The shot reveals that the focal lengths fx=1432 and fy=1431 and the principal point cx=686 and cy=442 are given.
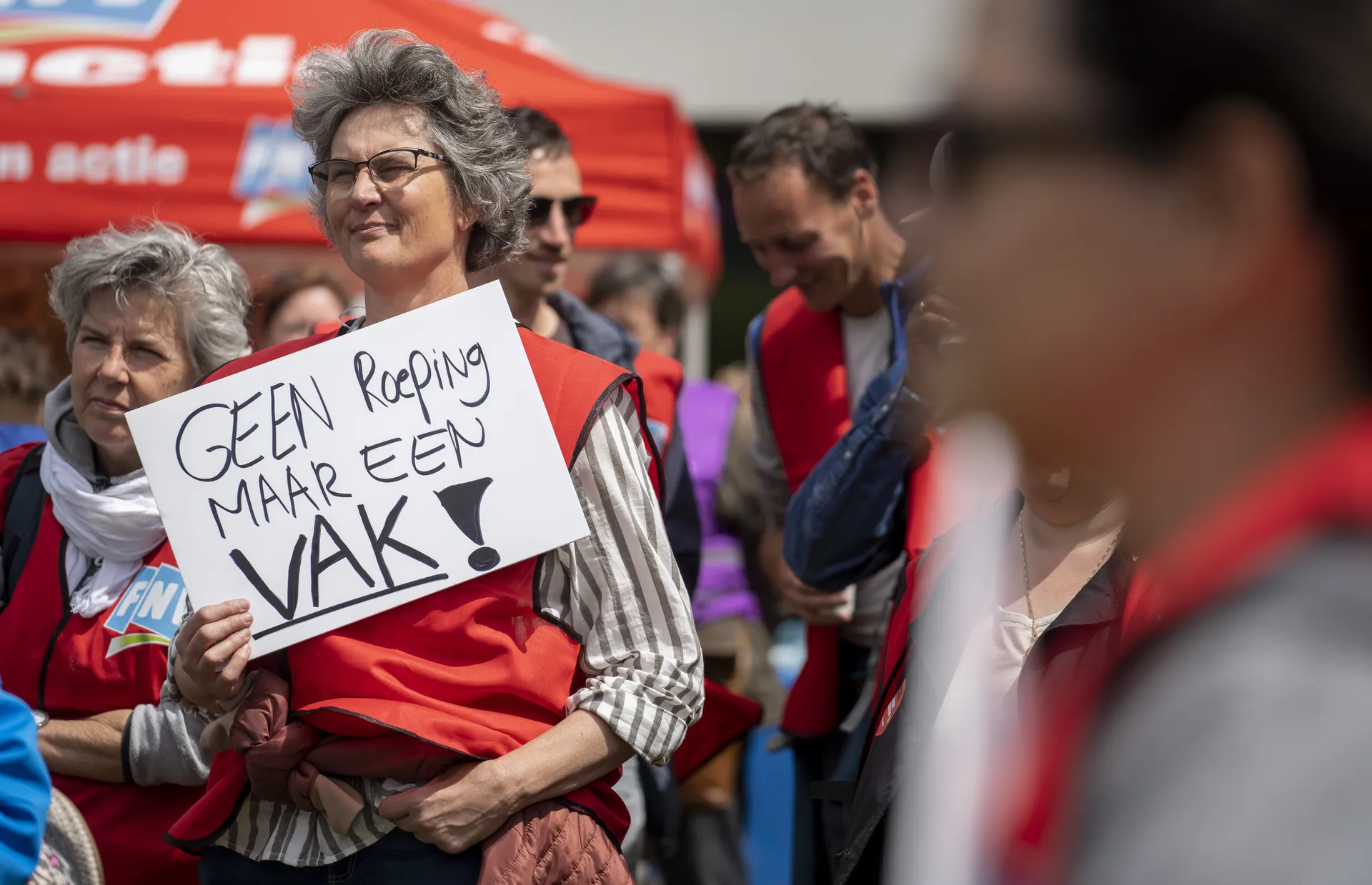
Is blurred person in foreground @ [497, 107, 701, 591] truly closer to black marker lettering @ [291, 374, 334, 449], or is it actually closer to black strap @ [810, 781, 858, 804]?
black strap @ [810, 781, 858, 804]

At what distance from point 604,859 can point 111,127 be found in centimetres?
369

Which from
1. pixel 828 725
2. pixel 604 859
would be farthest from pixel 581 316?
pixel 604 859

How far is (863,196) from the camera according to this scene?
3.31 metres

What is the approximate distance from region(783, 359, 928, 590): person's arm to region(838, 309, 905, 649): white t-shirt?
0.21 meters

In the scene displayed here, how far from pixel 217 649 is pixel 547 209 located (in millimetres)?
1697

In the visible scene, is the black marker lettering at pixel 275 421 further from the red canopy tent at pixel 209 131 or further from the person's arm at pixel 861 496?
the red canopy tent at pixel 209 131

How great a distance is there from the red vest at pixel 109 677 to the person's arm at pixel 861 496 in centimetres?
116

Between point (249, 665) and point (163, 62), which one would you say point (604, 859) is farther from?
point (163, 62)

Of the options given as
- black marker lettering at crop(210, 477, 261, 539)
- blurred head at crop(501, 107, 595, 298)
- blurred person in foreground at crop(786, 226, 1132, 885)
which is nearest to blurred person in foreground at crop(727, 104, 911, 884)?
blurred person in foreground at crop(786, 226, 1132, 885)

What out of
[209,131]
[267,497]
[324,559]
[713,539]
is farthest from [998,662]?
[209,131]

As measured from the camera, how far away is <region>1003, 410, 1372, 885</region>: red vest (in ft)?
1.96

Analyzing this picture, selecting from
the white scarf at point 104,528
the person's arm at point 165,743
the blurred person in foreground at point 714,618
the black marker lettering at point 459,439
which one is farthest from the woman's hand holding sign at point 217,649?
the blurred person in foreground at point 714,618

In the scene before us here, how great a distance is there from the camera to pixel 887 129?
11.3m

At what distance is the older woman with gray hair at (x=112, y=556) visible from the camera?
8.01 feet
